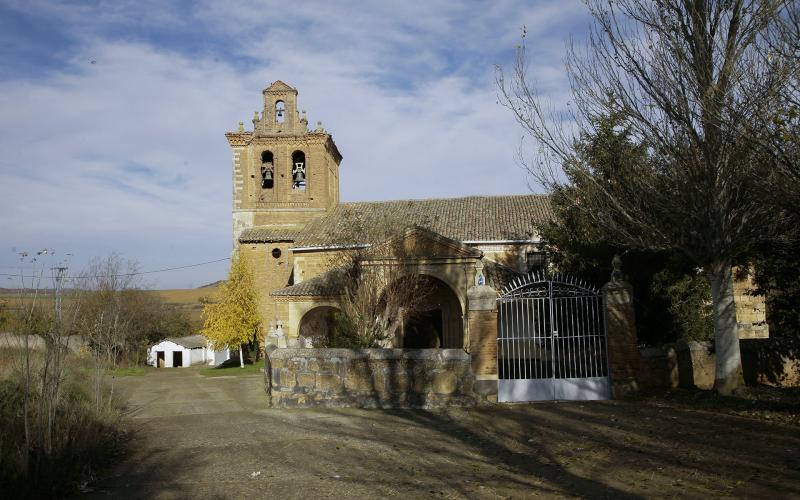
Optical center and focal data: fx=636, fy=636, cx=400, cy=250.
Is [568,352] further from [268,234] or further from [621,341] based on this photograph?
[268,234]

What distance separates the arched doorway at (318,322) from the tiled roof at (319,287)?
2.23ft

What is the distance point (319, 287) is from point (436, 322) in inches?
176

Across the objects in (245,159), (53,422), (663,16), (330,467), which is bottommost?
(330,467)

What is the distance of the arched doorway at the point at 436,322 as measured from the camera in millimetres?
21438

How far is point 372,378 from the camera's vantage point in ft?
37.9

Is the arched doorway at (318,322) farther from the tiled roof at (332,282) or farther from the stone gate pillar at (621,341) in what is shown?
the stone gate pillar at (621,341)

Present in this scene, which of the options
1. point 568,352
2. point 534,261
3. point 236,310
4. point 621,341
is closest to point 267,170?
point 236,310

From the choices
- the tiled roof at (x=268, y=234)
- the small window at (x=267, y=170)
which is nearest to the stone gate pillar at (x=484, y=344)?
the tiled roof at (x=268, y=234)

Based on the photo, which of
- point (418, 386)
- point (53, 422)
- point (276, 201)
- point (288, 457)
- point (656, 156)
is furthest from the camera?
point (276, 201)

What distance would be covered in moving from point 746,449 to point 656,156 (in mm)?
4872

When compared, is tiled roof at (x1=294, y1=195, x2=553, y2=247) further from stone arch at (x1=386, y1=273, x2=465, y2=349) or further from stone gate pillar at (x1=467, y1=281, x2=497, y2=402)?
stone gate pillar at (x1=467, y1=281, x2=497, y2=402)

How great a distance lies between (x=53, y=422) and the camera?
23.9ft

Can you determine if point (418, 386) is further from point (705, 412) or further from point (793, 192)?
point (793, 192)

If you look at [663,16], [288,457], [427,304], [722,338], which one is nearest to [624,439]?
[722,338]
